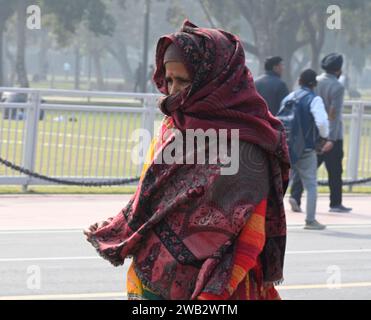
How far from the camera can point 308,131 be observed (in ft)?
38.3

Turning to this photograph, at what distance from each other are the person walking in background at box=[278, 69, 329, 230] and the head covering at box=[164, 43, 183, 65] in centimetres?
738

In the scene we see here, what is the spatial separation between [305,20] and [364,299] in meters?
49.1

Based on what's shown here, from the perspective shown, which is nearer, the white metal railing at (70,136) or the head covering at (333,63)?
the head covering at (333,63)

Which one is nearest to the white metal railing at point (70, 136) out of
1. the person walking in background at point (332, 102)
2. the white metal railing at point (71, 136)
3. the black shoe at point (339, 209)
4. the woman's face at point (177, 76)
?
the white metal railing at point (71, 136)

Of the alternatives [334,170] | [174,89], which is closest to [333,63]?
[334,170]

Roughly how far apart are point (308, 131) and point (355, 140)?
16.0 ft

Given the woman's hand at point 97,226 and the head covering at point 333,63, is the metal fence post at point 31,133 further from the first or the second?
the woman's hand at point 97,226

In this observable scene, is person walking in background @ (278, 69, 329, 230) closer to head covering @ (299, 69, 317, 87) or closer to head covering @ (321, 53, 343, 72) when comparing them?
head covering @ (299, 69, 317, 87)

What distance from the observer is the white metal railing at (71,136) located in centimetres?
1421

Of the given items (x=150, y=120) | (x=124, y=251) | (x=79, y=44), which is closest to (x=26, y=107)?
(x=150, y=120)

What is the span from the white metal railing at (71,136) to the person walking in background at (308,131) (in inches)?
122

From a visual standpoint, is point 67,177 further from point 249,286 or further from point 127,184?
point 249,286

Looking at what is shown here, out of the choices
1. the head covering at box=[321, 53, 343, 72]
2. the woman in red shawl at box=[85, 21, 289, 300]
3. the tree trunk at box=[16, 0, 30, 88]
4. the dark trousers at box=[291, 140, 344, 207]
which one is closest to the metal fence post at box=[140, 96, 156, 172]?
the dark trousers at box=[291, 140, 344, 207]

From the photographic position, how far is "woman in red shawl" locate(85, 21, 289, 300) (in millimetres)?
4133
